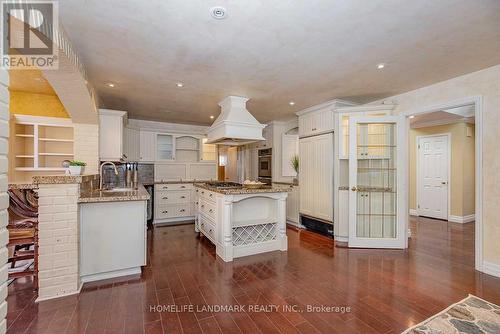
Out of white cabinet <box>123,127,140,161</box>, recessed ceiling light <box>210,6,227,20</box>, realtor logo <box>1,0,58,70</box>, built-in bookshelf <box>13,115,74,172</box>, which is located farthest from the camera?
white cabinet <box>123,127,140,161</box>

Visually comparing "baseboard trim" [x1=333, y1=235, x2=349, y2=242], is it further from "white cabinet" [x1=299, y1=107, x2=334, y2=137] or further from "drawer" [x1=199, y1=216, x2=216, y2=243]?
"drawer" [x1=199, y1=216, x2=216, y2=243]

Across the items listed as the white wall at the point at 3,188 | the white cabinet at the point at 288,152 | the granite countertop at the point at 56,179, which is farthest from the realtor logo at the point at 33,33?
the white cabinet at the point at 288,152

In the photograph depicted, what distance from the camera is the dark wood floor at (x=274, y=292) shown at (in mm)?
1860

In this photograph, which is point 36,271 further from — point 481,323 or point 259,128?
point 481,323

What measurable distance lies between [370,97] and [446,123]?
3.15 meters

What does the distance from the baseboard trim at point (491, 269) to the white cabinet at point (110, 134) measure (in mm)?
5496

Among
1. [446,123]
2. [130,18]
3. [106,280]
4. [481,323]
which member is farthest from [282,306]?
[446,123]

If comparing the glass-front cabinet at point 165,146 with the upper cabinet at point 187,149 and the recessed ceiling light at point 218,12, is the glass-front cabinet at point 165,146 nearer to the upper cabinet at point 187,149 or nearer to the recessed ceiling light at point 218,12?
the upper cabinet at point 187,149

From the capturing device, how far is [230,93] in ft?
12.3

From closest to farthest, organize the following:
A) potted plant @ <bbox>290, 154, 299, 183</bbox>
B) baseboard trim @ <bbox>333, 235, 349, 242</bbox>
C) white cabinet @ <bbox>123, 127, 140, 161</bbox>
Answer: baseboard trim @ <bbox>333, 235, 349, 242</bbox> < white cabinet @ <bbox>123, 127, 140, 161</bbox> < potted plant @ <bbox>290, 154, 299, 183</bbox>

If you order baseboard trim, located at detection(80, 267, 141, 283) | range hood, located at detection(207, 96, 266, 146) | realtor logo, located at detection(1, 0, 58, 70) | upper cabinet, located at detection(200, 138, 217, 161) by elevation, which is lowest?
baseboard trim, located at detection(80, 267, 141, 283)

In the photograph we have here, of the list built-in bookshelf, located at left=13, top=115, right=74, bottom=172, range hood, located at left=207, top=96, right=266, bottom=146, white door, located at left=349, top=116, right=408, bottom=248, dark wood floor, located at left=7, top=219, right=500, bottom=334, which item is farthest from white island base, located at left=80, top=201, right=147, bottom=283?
→ white door, located at left=349, top=116, right=408, bottom=248

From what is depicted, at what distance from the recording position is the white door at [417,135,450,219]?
223 inches

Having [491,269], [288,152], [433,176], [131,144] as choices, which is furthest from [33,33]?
[433,176]
